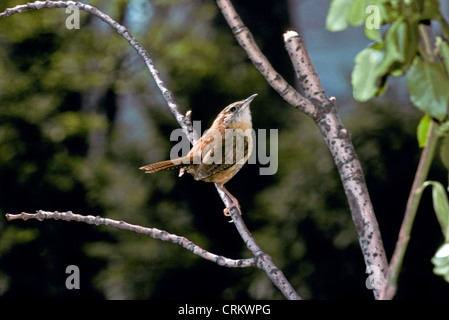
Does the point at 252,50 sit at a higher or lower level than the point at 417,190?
higher

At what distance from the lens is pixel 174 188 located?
2.83 metres

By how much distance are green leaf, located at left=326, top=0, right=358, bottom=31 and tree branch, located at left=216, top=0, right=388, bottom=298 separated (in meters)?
0.21

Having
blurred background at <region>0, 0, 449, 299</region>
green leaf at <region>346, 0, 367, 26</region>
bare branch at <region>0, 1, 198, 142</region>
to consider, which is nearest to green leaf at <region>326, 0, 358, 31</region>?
green leaf at <region>346, 0, 367, 26</region>

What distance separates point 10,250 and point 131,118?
1612mm

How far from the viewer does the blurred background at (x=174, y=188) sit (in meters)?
2.39

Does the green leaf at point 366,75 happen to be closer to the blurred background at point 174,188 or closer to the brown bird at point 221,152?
the brown bird at point 221,152

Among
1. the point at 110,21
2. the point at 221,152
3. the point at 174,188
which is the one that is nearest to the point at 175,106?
the point at 110,21

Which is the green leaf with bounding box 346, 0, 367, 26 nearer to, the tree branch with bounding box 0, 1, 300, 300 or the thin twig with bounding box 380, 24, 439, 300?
the thin twig with bounding box 380, 24, 439, 300

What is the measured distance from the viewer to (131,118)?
4246mm

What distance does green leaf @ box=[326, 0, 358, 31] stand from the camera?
596 mm

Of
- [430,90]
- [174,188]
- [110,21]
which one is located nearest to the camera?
[430,90]

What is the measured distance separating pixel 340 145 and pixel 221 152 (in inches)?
35.3

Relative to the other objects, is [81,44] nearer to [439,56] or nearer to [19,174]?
[19,174]

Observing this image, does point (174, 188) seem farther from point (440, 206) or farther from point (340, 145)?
point (440, 206)
